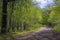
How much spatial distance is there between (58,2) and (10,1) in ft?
19.9

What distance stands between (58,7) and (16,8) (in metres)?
5.36

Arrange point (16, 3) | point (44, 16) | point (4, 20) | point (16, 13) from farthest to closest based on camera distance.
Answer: point (44, 16), point (16, 13), point (16, 3), point (4, 20)

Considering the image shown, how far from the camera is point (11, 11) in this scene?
23.1 meters

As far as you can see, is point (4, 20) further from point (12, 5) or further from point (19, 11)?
point (19, 11)

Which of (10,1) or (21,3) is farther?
(21,3)

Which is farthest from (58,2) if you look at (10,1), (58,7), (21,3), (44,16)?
(44,16)

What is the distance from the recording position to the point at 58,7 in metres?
22.3

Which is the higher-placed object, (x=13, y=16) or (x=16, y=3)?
(x=16, y=3)

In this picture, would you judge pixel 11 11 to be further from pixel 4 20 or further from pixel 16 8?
pixel 4 20

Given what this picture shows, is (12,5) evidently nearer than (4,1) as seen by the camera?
No

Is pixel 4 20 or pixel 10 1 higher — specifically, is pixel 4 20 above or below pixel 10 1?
below

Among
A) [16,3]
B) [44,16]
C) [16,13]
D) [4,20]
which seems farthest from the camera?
[44,16]

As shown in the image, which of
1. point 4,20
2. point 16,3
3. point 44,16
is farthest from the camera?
point 44,16

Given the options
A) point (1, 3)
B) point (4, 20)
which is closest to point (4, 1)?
point (1, 3)
